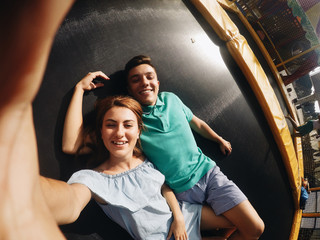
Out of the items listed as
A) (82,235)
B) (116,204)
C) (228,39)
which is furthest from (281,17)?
(82,235)

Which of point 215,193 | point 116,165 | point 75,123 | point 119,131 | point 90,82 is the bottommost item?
point 215,193

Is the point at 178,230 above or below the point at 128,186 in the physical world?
below

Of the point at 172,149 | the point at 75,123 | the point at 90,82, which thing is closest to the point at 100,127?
the point at 75,123

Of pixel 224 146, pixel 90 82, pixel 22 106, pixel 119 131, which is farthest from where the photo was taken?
pixel 224 146

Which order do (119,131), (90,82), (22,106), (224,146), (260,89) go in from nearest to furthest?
(22,106) < (119,131) < (90,82) < (224,146) < (260,89)

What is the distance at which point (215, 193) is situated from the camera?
81cm

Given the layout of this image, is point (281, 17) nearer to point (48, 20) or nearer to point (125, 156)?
point (125, 156)

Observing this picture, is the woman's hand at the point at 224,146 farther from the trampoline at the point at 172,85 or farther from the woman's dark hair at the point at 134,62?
the woman's dark hair at the point at 134,62

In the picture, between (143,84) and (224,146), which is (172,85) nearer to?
(143,84)

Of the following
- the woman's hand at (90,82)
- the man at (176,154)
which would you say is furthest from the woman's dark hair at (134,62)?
the woman's hand at (90,82)

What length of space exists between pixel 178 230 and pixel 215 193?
23 cm

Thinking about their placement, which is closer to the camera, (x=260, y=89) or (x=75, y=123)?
(x=75, y=123)

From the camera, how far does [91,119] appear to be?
0.77 meters

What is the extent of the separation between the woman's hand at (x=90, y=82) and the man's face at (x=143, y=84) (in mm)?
132
